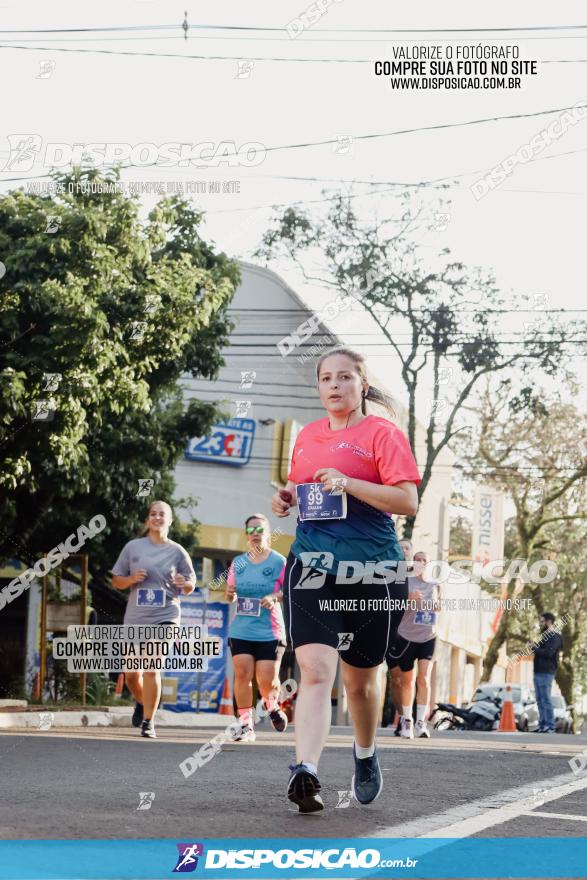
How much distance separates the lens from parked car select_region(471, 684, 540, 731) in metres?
32.9

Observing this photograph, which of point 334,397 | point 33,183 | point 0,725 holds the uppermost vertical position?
point 33,183

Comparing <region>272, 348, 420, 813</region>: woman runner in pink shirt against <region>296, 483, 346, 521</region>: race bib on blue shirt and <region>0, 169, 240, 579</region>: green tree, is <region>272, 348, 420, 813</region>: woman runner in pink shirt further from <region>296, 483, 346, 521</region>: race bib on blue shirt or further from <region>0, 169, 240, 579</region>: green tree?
<region>0, 169, 240, 579</region>: green tree

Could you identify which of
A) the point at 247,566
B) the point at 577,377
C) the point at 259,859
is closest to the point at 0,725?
the point at 247,566

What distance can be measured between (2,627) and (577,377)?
15.1 m

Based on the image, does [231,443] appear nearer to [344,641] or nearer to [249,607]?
[249,607]

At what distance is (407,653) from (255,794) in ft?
25.1

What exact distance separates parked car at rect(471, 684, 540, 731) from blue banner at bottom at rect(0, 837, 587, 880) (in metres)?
28.2

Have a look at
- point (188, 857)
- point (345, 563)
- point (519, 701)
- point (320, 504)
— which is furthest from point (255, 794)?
point (519, 701)

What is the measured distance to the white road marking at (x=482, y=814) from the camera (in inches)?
195

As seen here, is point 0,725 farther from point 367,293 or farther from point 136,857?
point 367,293

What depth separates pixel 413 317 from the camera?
105 ft

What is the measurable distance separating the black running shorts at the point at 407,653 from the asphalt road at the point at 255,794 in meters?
2.99

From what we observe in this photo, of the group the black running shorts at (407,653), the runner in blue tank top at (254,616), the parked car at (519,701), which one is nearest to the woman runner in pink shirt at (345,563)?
the runner in blue tank top at (254,616)

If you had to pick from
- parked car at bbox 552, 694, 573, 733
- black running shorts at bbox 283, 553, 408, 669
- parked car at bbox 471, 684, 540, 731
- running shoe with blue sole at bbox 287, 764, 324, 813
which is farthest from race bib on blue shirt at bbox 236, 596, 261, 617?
parked car at bbox 552, 694, 573, 733
